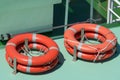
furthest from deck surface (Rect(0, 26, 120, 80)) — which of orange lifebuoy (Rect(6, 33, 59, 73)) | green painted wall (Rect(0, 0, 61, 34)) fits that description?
green painted wall (Rect(0, 0, 61, 34))

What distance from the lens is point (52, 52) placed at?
482 cm

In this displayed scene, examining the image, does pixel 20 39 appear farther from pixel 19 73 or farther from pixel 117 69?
pixel 117 69

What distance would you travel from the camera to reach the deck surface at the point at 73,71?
191 inches

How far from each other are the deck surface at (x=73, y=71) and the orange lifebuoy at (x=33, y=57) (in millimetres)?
107

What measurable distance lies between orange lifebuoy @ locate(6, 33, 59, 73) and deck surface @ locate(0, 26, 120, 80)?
0.11 m

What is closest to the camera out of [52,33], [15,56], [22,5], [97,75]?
[15,56]

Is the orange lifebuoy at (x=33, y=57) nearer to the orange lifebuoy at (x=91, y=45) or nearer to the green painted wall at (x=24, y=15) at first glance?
the orange lifebuoy at (x=91, y=45)

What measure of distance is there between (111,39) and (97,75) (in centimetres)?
51

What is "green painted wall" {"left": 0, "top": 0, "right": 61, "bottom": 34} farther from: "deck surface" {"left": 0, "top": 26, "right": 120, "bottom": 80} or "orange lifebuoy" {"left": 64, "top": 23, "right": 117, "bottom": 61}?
"orange lifebuoy" {"left": 64, "top": 23, "right": 117, "bottom": 61}

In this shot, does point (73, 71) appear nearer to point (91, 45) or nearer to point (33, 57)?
point (91, 45)

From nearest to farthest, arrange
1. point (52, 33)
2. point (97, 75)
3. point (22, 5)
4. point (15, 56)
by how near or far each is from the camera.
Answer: point (15, 56) → point (97, 75) → point (22, 5) → point (52, 33)

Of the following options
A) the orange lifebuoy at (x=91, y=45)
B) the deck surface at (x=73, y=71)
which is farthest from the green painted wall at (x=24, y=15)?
the orange lifebuoy at (x=91, y=45)

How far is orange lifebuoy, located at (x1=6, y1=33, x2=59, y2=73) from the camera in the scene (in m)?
4.67

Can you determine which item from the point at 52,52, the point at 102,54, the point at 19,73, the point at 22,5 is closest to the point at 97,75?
the point at 102,54
